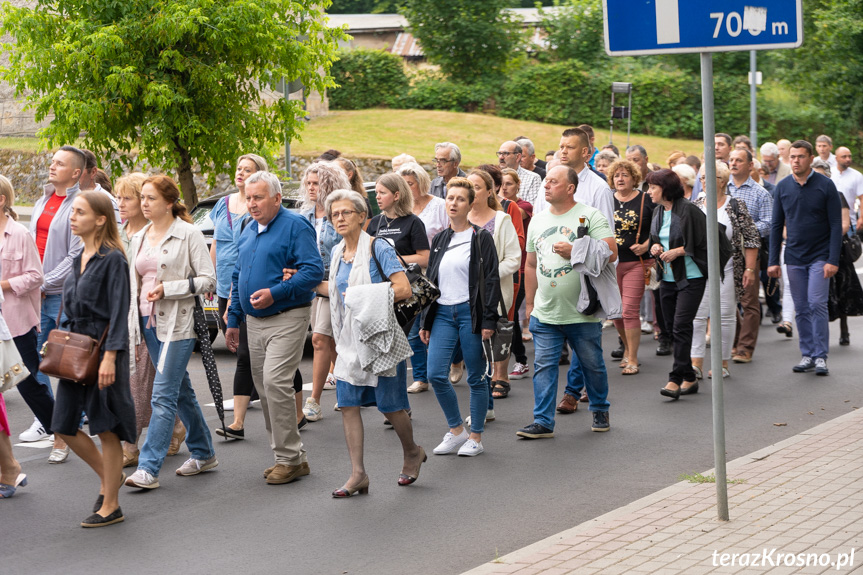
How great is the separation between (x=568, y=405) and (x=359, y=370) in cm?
275

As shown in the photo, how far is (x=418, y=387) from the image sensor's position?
31.8ft

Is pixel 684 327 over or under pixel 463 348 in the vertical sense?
under

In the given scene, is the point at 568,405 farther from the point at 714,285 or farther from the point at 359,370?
the point at 714,285

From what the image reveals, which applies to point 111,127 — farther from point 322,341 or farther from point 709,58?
point 709,58

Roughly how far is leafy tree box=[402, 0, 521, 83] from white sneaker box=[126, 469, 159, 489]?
130 ft

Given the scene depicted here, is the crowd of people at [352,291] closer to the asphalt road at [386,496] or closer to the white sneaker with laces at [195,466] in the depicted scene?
the white sneaker with laces at [195,466]

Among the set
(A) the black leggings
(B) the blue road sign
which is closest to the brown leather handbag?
(A) the black leggings

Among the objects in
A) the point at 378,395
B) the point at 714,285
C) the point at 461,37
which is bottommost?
the point at 378,395

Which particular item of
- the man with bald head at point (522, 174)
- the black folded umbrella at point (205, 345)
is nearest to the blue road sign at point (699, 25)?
the black folded umbrella at point (205, 345)

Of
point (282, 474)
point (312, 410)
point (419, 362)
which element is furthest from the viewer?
point (419, 362)

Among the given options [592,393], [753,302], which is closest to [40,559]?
[592,393]

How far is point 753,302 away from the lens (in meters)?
11.0

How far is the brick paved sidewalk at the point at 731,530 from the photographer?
494cm

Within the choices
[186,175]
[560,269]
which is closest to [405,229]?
[560,269]
